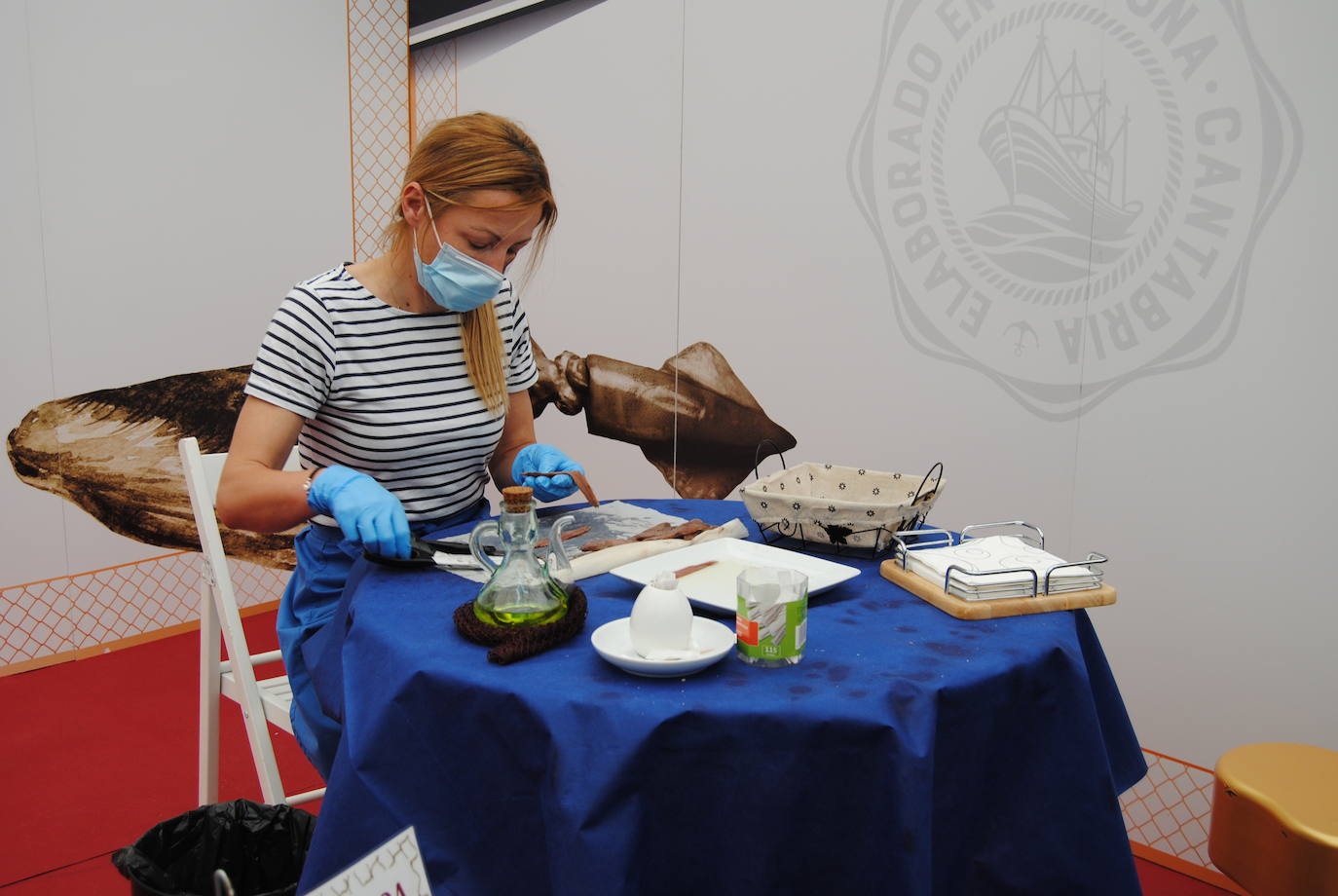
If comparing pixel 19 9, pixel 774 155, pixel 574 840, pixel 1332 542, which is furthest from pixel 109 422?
pixel 1332 542

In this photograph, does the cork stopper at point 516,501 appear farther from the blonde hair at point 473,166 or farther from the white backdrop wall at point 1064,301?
the white backdrop wall at point 1064,301

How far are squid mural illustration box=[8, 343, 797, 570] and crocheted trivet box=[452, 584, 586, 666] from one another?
186cm

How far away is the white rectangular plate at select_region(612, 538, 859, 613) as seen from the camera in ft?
4.57

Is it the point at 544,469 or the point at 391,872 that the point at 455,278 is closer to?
the point at 544,469

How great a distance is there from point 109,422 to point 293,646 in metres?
2.21

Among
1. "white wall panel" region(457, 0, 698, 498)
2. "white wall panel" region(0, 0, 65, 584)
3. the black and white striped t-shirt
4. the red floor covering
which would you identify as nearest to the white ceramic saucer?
the black and white striped t-shirt

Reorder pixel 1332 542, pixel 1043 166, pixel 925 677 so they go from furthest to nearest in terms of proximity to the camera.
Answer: pixel 1043 166
pixel 1332 542
pixel 925 677

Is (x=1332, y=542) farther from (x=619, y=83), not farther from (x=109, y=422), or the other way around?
(x=109, y=422)

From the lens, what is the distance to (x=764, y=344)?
10.0 ft

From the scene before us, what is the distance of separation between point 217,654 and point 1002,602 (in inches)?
63.3

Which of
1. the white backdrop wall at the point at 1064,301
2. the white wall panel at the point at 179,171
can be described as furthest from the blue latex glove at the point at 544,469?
the white wall panel at the point at 179,171

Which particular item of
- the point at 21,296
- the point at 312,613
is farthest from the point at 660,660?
the point at 21,296

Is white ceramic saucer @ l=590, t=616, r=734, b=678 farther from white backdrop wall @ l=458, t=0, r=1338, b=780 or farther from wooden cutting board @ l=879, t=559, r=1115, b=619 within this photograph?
white backdrop wall @ l=458, t=0, r=1338, b=780

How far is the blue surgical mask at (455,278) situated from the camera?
1.77 metres
